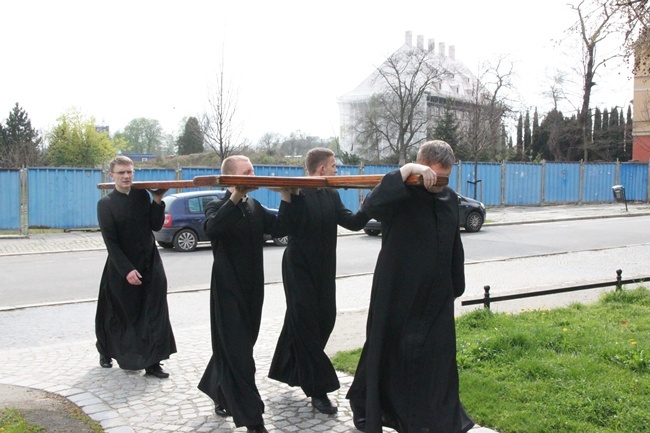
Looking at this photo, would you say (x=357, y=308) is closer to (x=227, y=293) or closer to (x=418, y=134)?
(x=227, y=293)

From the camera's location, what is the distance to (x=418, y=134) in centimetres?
5222

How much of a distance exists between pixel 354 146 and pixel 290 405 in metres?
54.8

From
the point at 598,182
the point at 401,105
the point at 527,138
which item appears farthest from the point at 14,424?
the point at 527,138

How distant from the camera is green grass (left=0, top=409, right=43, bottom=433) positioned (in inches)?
172

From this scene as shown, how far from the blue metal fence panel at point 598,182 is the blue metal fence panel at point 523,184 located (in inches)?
121

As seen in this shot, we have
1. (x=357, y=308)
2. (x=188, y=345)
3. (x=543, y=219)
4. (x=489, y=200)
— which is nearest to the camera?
(x=188, y=345)

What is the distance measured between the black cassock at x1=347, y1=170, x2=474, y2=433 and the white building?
1305 inches

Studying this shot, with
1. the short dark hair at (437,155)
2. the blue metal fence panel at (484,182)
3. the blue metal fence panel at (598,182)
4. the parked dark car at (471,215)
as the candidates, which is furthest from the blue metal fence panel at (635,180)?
the short dark hair at (437,155)

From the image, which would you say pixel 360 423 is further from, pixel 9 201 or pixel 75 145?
pixel 75 145

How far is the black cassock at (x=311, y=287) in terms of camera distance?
16.0ft

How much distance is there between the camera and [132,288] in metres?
6.02

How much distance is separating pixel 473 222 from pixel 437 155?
17.9 meters

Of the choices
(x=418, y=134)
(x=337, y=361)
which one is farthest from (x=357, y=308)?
(x=418, y=134)

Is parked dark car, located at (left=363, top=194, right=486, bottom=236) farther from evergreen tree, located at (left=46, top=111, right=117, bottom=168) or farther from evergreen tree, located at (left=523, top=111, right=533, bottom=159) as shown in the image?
evergreen tree, located at (left=523, top=111, right=533, bottom=159)
